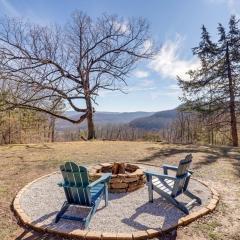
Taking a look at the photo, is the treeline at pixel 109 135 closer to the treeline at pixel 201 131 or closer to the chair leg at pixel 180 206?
the treeline at pixel 201 131

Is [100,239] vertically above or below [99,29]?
below

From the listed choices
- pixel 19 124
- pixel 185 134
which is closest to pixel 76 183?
pixel 19 124

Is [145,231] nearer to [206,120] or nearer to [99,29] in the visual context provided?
[99,29]

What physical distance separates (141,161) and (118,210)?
3.78 m

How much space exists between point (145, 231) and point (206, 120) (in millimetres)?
13389

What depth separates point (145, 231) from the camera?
355 cm

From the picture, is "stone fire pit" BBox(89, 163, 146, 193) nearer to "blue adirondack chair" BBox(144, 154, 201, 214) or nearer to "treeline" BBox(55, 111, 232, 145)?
"blue adirondack chair" BBox(144, 154, 201, 214)

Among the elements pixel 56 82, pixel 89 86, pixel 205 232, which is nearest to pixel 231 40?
pixel 89 86

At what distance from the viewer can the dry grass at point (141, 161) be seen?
368 centimetres

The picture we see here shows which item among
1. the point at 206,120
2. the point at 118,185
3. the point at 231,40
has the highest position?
the point at 231,40

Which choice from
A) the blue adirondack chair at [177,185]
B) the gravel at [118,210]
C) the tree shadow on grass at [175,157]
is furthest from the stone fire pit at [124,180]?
the tree shadow on grass at [175,157]

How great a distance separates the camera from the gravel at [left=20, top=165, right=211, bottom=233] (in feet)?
12.4

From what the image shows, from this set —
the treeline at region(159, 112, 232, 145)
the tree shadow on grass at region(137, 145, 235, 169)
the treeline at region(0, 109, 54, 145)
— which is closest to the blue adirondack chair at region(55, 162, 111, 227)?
the tree shadow on grass at region(137, 145, 235, 169)

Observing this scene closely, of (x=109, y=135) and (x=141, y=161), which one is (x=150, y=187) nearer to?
(x=141, y=161)
